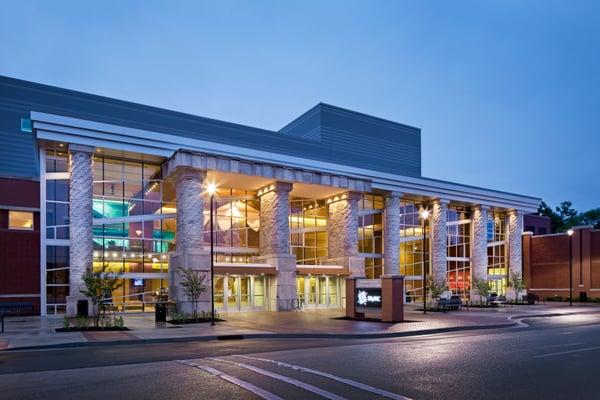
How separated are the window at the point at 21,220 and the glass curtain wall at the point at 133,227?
448 centimetres

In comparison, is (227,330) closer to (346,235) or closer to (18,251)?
(18,251)

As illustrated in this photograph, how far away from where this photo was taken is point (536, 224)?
230 ft

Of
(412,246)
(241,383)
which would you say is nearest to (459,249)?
(412,246)

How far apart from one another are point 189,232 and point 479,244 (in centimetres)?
3338

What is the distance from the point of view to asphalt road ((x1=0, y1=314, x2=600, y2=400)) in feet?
32.5

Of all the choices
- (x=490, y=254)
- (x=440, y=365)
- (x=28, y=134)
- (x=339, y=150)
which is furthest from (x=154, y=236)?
(x=490, y=254)

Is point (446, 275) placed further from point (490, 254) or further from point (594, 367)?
point (594, 367)

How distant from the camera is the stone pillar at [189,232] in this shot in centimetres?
3425

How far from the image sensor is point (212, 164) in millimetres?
36062

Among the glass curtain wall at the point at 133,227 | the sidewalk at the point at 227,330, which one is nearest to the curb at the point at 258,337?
the sidewalk at the point at 227,330

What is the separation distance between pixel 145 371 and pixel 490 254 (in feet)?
178

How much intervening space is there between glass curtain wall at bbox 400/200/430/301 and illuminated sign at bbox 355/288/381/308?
23.3 metres

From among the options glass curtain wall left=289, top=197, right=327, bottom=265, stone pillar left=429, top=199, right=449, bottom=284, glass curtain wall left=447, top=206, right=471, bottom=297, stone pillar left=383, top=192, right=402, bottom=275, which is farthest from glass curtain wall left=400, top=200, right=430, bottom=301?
glass curtain wall left=289, top=197, right=327, bottom=265

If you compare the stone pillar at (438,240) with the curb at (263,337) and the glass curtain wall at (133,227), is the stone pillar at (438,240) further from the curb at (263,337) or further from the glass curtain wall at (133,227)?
the curb at (263,337)
